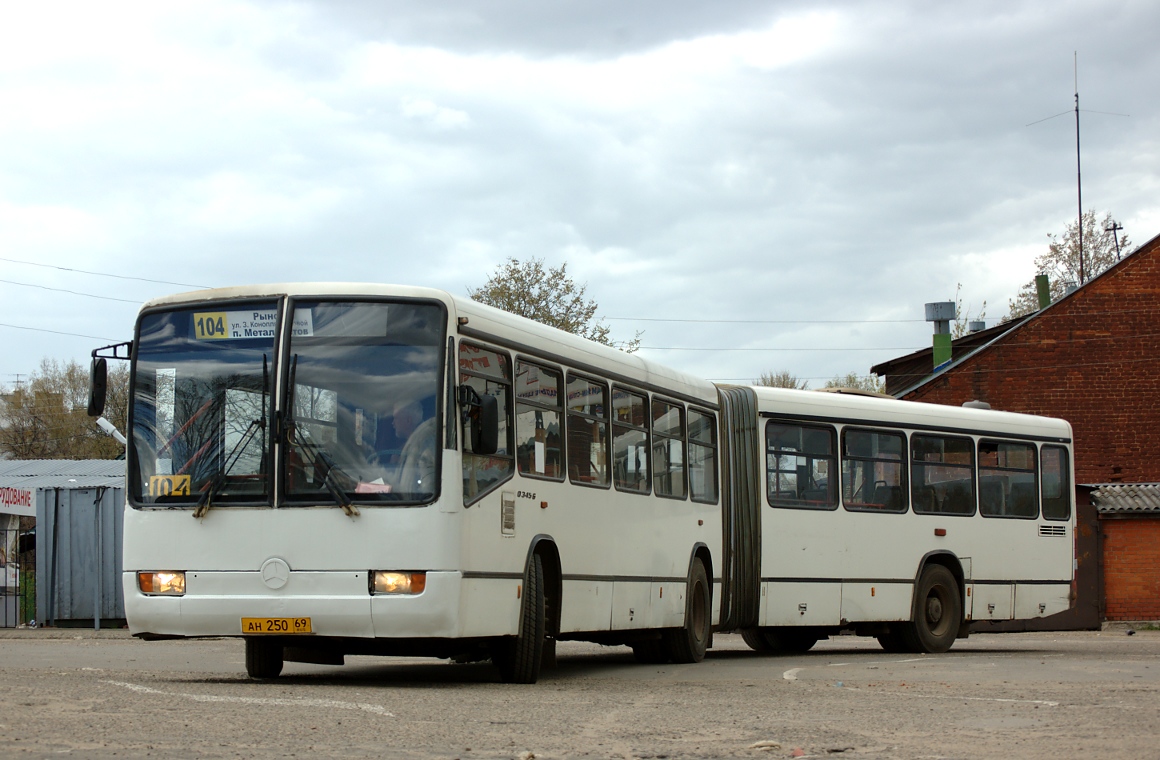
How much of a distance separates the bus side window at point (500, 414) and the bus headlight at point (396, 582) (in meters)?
0.67

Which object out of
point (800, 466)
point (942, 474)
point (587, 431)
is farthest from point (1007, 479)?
point (587, 431)

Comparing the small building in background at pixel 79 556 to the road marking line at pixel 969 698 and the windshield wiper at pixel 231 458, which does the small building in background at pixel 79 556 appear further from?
the road marking line at pixel 969 698

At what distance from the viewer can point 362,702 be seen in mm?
10195

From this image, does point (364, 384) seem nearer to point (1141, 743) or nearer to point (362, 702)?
point (362, 702)

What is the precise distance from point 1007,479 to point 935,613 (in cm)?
223

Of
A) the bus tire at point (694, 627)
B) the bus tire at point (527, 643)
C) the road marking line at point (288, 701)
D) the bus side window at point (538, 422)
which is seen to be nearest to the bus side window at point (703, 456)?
the bus tire at point (694, 627)

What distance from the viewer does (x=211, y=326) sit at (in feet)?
38.7

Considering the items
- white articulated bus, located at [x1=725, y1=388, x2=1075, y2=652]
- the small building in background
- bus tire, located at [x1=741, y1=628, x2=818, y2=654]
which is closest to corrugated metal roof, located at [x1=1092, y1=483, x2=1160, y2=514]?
white articulated bus, located at [x1=725, y1=388, x2=1075, y2=652]

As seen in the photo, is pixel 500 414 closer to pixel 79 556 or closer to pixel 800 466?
pixel 800 466

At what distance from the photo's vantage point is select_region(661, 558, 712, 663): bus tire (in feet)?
53.7

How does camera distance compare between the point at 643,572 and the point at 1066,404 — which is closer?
the point at 643,572

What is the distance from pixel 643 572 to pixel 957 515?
6.49 metres

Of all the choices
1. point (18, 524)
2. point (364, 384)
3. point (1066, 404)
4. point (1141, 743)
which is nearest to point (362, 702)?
point (364, 384)

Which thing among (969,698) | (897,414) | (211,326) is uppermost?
(211,326)
